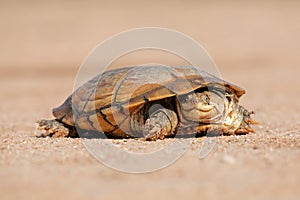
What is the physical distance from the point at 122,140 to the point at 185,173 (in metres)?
1.38

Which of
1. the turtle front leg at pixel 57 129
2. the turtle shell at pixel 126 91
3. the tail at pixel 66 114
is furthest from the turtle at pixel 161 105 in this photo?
the turtle front leg at pixel 57 129

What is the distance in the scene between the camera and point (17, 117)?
7863 millimetres

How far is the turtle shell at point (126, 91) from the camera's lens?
180 inches

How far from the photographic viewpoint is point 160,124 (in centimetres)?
451

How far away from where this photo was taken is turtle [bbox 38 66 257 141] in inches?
180

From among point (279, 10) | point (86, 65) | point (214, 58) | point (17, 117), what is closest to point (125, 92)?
point (17, 117)

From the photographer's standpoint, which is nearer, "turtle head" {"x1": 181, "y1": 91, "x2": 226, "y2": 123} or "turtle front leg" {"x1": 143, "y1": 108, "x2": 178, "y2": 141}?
"turtle front leg" {"x1": 143, "y1": 108, "x2": 178, "y2": 141}

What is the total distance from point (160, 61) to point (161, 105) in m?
11.4

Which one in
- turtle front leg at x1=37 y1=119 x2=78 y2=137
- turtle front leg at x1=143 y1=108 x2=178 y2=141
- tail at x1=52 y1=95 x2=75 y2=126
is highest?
turtle front leg at x1=143 y1=108 x2=178 y2=141

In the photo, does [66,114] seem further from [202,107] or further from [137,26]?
[137,26]

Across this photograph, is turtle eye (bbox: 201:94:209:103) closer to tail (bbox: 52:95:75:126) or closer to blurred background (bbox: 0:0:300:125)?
tail (bbox: 52:95:75:126)

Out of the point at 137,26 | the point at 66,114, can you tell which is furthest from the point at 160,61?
the point at 66,114

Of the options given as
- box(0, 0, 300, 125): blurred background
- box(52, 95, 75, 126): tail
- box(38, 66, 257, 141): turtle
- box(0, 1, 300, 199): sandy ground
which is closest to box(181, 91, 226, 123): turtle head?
box(38, 66, 257, 141): turtle

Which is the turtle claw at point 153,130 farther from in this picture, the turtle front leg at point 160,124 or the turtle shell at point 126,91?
the turtle shell at point 126,91
